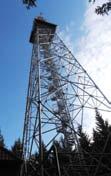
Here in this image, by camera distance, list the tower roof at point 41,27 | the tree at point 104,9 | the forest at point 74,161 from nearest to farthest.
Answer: the tree at point 104,9
the forest at point 74,161
the tower roof at point 41,27

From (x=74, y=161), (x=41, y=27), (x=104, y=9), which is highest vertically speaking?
Answer: (x=41, y=27)

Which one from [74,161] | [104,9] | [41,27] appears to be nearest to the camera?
[104,9]

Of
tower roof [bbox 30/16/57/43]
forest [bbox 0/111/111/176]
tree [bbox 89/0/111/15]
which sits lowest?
forest [bbox 0/111/111/176]

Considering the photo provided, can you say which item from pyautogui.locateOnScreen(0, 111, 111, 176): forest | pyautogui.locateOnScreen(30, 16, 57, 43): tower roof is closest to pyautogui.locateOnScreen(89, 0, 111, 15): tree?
pyautogui.locateOnScreen(0, 111, 111, 176): forest

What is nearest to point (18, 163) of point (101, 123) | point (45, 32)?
point (45, 32)

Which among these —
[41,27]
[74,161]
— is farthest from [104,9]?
[41,27]

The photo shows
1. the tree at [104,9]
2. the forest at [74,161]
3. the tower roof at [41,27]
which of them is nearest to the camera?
the tree at [104,9]

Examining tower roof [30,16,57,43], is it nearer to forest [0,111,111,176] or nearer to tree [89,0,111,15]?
forest [0,111,111,176]

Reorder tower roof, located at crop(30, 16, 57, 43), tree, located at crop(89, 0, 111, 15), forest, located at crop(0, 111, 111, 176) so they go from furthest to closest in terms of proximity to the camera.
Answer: tower roof, located at crop(30, 16, 57, 43), forest, located at crop(0, 111, 111, 176), tree, located at crop(89, 0, 111, 15)

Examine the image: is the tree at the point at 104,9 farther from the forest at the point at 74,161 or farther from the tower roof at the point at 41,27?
the tower roof at the point at 41,27

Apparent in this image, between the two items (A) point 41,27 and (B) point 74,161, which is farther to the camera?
(A) point 41,27

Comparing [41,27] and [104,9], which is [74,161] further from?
[41,27]

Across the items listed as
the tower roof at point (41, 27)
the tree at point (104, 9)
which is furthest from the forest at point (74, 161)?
the tower roof at point (41, 27)

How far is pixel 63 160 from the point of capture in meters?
11.1
